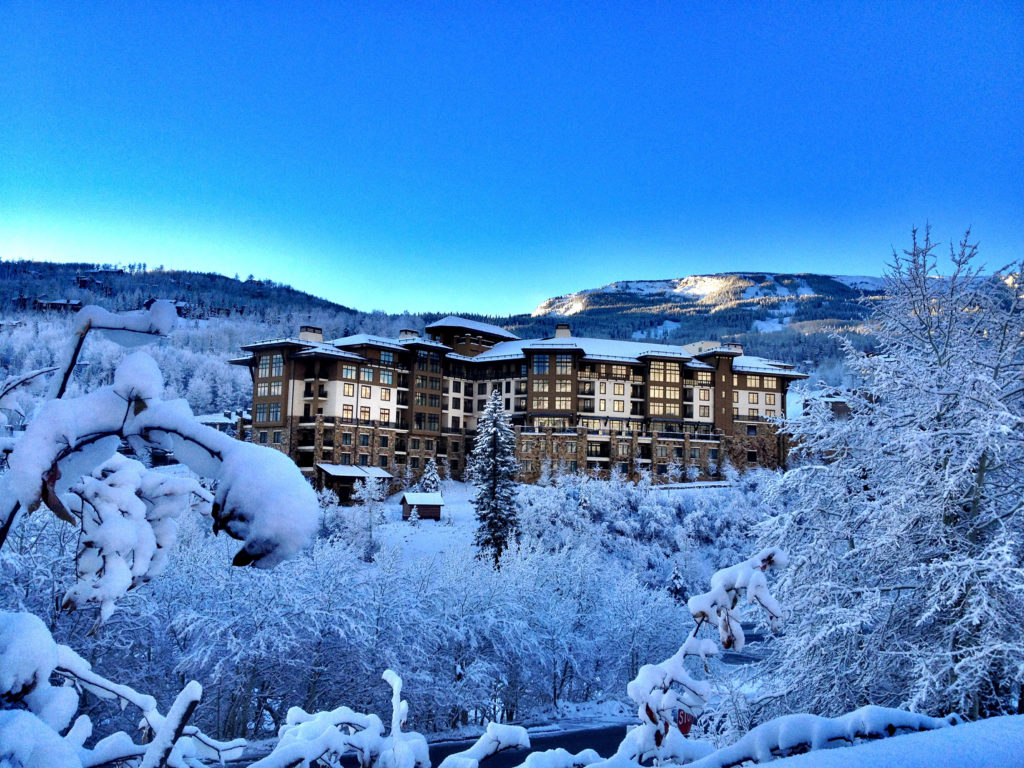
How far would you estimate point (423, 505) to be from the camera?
177 ft

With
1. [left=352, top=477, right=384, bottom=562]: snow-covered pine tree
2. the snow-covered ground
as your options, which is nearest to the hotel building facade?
[left=352, top=477, right=384, bottom=562]: snow-covered pine tree

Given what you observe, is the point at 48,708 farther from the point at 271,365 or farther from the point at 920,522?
the point at 271,365

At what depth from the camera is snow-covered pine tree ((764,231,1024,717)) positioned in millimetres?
9945

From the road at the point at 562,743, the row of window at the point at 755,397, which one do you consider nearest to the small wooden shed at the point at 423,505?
the road at the point at 562,743

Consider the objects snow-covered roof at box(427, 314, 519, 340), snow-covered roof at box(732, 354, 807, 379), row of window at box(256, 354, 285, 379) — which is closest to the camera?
row of window at box(256, 354, 285, 379)

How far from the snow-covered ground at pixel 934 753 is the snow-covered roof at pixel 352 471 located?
56.5 meters

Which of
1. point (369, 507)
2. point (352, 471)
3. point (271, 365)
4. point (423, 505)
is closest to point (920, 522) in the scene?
point (369, 507)

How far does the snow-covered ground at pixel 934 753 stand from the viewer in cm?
144

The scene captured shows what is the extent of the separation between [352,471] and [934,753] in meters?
59.7

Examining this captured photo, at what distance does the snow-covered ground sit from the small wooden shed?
176 ft

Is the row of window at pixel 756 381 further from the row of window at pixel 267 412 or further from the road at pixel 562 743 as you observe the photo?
the road at pixel 562 743

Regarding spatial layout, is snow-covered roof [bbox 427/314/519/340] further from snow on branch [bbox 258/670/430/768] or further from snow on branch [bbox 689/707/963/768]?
snow on branch [bbox 689/707/963/768]

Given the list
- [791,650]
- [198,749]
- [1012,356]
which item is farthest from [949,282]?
[198,749]

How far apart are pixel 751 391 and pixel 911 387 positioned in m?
67.0
